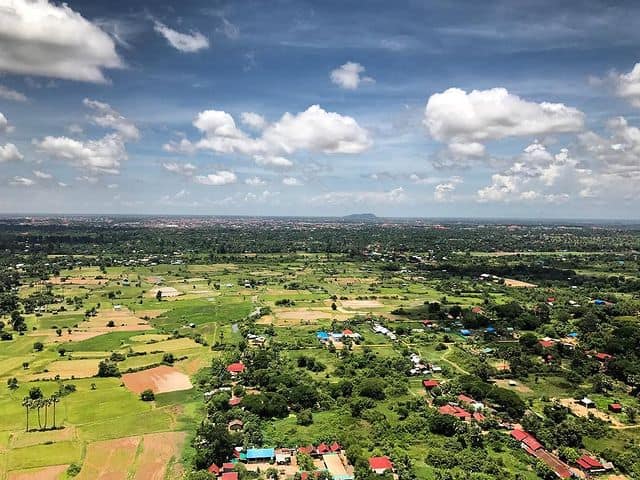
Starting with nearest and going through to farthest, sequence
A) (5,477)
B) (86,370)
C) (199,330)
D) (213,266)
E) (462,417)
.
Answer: (5,477), (462,417), (86,370), (199,330), (213,266)

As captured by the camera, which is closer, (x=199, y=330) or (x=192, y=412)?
(x=192, y=412)

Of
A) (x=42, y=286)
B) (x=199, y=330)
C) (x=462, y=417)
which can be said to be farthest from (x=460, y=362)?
(x=42, y=286)

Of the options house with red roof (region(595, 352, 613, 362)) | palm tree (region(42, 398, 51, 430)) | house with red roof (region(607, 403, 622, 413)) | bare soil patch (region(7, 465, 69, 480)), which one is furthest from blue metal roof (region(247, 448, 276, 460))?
house with red roof (region(595, 352, 613, 362))

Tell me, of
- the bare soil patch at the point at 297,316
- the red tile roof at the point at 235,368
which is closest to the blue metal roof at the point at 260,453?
the red tile roof at the point at 235,368

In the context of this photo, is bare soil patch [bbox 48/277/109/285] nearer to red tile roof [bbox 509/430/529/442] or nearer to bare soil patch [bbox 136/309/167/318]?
bare soil patch [bbox 136/309/167/318]

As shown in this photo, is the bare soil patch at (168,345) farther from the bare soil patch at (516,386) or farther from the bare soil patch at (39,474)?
the bare soil patch at (516,386)

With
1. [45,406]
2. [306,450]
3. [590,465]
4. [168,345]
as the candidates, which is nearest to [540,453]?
[590,465]

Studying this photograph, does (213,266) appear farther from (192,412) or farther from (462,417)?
(462,417)
